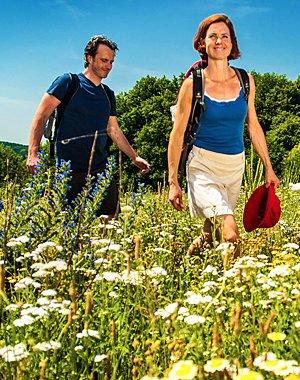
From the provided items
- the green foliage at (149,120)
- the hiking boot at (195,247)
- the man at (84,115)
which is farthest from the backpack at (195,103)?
the green foliage at (149,120)

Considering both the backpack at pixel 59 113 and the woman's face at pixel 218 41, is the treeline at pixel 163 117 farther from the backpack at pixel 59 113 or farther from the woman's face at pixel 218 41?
the woman's face at pixel 218 41

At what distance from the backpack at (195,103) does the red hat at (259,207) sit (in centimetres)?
69

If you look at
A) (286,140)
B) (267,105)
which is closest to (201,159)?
(286,140)

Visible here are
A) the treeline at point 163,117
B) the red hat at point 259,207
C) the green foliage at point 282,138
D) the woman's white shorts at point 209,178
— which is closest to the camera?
the woman's white shorts at point 209,178

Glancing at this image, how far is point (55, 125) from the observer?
5418mm

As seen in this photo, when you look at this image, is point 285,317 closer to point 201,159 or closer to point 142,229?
point 201,159

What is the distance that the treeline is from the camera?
37938mm

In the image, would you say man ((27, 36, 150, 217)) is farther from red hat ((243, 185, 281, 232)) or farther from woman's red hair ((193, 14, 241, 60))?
red hat ((243, 185, 281, 232))

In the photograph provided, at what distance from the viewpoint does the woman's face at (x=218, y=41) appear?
15.3 feet

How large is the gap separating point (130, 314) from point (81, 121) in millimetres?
2502

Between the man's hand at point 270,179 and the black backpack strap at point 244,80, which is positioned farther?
the man's hand at point 270,179

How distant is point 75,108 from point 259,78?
39.1 meters

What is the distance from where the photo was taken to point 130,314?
336cm

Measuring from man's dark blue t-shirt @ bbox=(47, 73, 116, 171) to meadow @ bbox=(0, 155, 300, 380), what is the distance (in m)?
0.72
